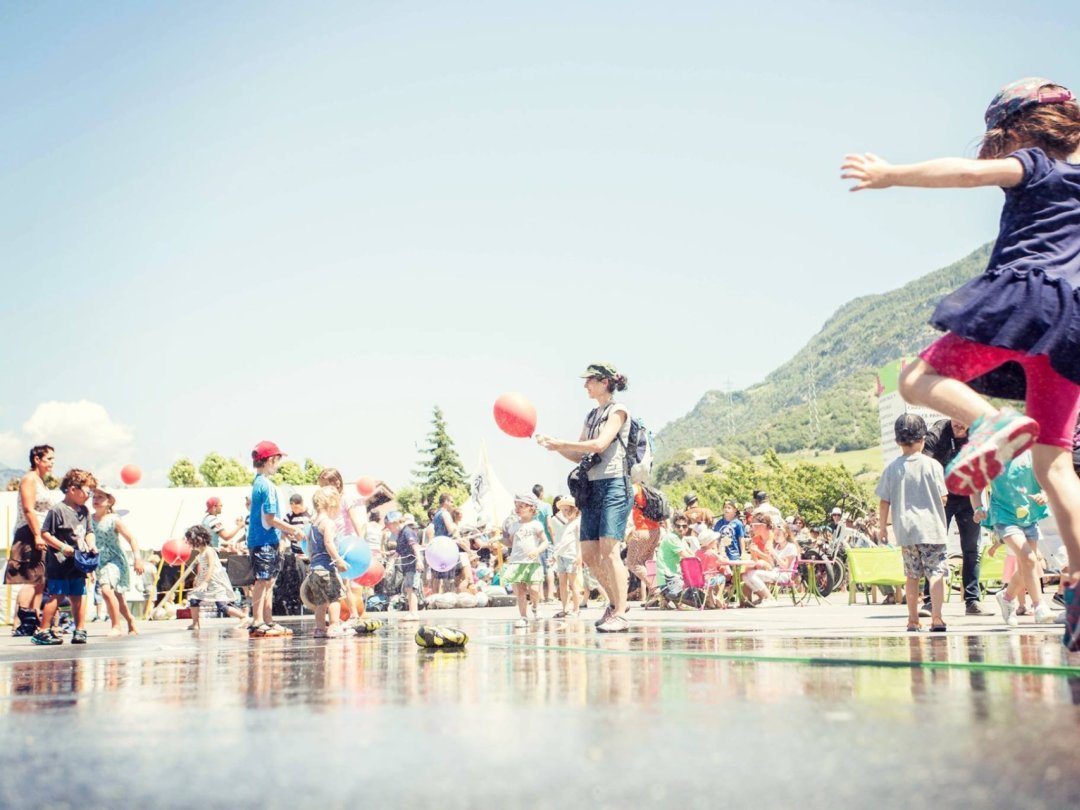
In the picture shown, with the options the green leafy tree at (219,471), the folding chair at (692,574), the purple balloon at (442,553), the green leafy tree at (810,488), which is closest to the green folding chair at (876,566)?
the folding chair at (692,574)

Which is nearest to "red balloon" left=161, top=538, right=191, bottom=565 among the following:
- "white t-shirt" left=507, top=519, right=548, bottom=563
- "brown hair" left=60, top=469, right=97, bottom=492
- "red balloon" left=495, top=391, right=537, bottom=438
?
"white t-shirt" left=507, top=519, right=548, bottom=563

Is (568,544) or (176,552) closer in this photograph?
(568,544)

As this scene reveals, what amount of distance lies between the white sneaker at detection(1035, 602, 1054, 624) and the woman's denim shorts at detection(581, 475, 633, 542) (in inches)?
136

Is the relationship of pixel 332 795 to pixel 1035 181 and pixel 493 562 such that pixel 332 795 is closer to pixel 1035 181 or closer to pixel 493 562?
pixel 1035 181

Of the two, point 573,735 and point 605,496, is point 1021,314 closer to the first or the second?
point 573,735

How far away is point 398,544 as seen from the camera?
61.9 ft

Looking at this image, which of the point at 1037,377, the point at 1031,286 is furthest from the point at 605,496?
the point at 1031,286

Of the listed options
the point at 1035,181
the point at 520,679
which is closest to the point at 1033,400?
Answer: the point at 1035,181

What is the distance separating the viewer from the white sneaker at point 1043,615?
31.0ft

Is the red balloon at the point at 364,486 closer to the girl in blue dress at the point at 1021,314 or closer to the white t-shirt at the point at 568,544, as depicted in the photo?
the white t-shirt at the point at 568,544

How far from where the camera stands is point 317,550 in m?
11.8

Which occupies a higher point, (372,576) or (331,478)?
(331,478)

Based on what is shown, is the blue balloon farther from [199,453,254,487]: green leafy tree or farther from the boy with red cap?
[199,453,254,487]: green leafy tree

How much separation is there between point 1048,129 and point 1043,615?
6.07 m
